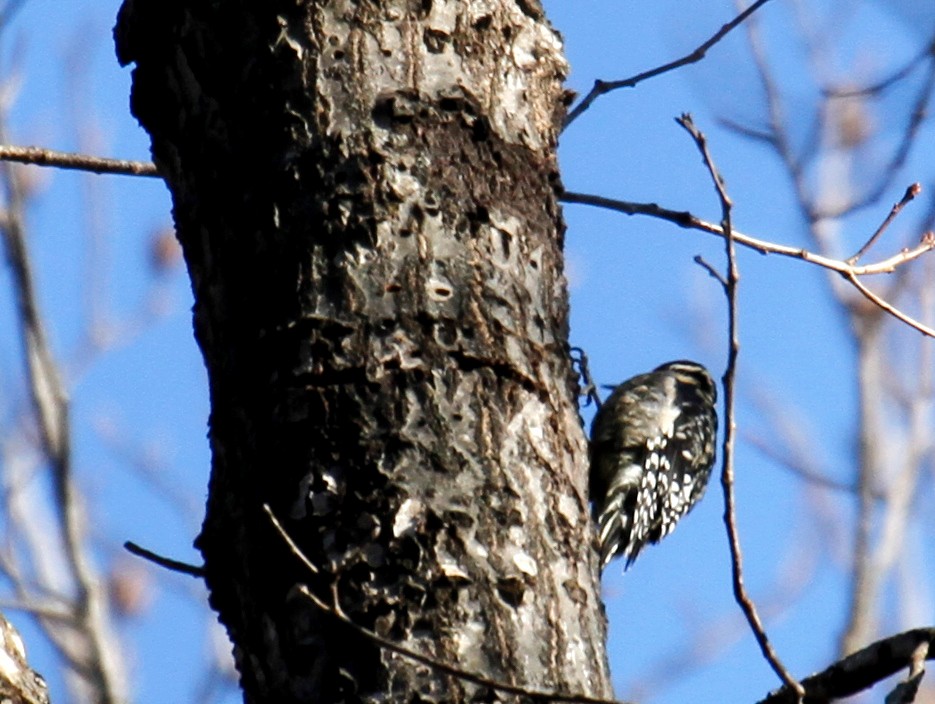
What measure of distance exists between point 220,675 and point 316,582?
15.3 feet

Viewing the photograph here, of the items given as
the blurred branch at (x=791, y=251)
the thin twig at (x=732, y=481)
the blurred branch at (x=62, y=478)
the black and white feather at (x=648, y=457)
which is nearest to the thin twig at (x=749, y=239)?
the blurred branch at (x=791, y=251)

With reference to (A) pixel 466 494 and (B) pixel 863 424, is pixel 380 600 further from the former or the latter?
(B) pixel 863 424

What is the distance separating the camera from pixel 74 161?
3.12m

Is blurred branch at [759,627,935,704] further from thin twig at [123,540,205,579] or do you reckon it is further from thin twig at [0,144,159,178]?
thin twig at [0,144,159,178]

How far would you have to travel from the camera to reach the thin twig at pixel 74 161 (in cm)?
306

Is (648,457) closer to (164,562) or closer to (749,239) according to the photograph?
(749,239)

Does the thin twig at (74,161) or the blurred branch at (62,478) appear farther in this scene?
the blurred branch at (62,478)

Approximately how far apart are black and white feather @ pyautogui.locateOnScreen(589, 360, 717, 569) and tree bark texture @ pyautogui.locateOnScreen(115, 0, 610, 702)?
78.2 inches

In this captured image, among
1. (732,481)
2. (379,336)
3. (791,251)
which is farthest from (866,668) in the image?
(791,251)

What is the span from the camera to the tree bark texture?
6.92 feet

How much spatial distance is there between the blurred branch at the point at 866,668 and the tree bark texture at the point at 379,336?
0.34 meters

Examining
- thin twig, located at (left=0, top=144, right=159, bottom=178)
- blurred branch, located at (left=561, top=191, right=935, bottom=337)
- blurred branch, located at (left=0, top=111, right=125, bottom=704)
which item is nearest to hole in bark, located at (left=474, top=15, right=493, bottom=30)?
blurred branch, located at (left=561, top=191, right=935, bottom=337)

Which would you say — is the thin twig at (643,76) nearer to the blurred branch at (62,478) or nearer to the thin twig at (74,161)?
the thin twig at (74,161)

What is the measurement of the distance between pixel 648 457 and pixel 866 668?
9.40 ft
